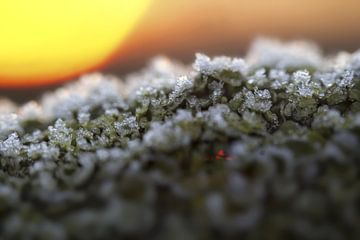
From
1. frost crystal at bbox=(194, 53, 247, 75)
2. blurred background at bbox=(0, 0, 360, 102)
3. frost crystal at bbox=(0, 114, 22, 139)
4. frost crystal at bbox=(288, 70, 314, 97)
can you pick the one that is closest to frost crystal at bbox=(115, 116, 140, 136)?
frost crystal at bbox=(194, 53, 247, 75)

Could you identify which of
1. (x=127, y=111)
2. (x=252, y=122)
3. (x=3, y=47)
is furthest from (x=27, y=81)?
(x=252, y=122)

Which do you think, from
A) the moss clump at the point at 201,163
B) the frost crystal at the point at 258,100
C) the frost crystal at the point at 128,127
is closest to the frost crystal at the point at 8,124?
the moss clump at the point at 201,163

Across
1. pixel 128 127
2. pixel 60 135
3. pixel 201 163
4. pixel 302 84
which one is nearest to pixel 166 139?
pixel 201 163

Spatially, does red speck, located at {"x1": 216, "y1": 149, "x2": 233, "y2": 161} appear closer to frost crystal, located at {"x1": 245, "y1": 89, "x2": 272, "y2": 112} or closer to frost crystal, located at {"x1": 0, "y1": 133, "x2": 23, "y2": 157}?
frost crystal, located at {"x1": 245, "y1": 89, "x2": 272, "y2": 112}

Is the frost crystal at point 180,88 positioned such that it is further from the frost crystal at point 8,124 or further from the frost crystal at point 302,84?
the frost crystal at point 8,124

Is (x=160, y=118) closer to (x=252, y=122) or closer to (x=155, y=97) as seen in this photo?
(x=155, y=97)

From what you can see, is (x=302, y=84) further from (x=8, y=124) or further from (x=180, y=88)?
(x=8, y=124)
